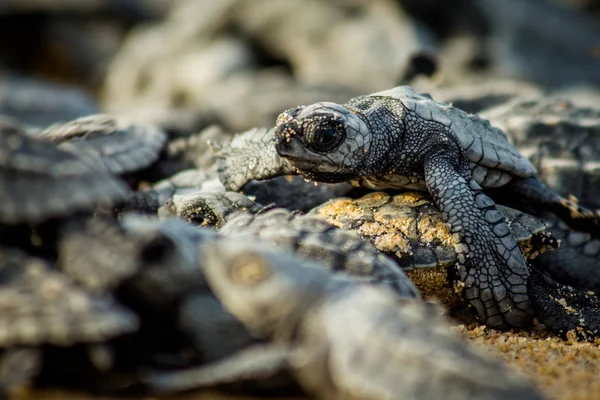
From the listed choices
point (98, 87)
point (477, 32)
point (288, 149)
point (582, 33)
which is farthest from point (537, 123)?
point (98, 87)

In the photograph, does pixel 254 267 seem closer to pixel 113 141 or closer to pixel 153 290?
pixel 153 290

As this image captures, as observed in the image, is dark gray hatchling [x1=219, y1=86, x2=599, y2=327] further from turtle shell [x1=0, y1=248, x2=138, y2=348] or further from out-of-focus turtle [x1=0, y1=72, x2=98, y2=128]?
out-of-focus turtle [x1=0, y1=72, x2=98, y2=128]

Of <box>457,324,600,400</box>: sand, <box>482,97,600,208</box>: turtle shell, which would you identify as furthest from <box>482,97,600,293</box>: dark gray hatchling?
<box>457,324,600,400</box>: sand

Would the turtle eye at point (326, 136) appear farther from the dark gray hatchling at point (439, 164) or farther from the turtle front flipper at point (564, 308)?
the turtle front flipper at point (564, 308)

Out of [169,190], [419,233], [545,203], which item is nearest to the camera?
[419,233]

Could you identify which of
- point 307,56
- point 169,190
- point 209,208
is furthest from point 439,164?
point 307,56

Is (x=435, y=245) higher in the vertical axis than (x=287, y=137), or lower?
lower

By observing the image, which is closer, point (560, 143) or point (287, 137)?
point (287, 137)
